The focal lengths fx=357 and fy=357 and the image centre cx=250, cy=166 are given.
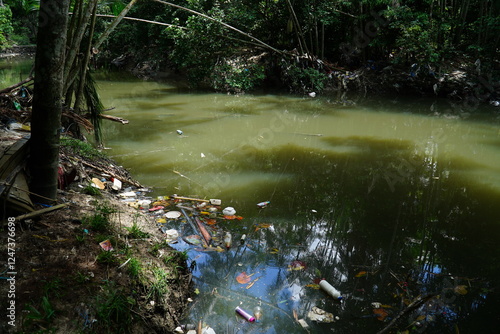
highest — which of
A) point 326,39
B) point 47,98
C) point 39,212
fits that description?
point 326,39

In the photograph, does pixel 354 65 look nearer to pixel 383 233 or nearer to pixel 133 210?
pixel 383 233

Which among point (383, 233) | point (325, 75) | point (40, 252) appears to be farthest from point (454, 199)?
point (325, 75)

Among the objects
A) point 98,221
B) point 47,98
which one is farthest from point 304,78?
point 47,98

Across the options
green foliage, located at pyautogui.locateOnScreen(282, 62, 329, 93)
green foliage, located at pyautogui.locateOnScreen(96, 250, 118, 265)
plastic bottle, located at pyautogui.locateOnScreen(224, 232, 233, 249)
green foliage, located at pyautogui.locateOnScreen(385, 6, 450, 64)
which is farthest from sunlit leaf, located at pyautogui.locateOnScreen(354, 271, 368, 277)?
green foliage, located at pyautogui.locateOnScreen(385, 6, 450, 64)

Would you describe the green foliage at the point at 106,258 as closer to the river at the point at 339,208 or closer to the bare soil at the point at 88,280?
the bare soil at the point at 88,280

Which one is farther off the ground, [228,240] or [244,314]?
[228,240]

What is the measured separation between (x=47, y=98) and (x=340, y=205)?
301 cm

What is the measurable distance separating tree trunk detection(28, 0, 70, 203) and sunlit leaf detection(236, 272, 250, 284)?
1.49 m

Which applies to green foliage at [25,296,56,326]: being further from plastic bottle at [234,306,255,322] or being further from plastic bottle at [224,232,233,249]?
plastic bottle at [224,232,233,249]

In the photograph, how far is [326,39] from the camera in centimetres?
1325

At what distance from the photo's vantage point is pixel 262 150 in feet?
19.0

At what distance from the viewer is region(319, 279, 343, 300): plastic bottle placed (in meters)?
2.50

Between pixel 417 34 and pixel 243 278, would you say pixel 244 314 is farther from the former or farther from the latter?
pixel 417 34

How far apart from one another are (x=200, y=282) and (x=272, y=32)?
37.5 ft
